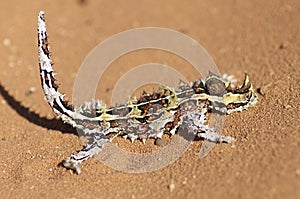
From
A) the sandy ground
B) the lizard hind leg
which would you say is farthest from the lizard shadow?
the lizard hind leg

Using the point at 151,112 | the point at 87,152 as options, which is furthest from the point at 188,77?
the point at 87,152

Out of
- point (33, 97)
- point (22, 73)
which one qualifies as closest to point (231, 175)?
point (33, 97)

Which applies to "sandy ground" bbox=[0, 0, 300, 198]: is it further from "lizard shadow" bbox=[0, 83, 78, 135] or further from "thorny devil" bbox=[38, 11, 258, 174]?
"thorny devil" bbox=[38, 11, 258, 174]

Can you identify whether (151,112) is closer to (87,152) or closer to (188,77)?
(87,152)

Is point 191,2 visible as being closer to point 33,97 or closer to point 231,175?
point 33,97

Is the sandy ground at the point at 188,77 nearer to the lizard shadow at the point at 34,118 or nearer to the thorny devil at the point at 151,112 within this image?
the lizard shadow at the point at 34,118
